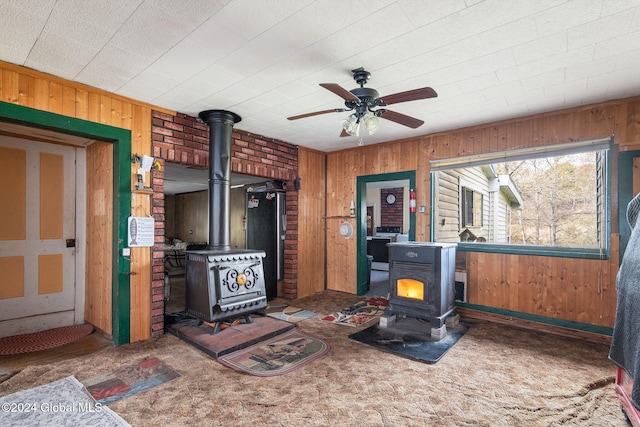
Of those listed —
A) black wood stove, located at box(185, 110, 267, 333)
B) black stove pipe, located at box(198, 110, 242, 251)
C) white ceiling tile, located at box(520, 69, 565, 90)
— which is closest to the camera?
white ceiling tile, located at box(520, 69, 565, 90)

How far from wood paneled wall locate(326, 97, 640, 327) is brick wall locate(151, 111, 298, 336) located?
4.75ft

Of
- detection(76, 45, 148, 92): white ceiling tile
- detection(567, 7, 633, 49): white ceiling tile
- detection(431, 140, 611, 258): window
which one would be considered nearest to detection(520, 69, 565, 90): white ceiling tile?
detection(567, 7, 633, 49): white ceiling tile

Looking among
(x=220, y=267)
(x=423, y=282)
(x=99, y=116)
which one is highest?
(x=99, y=116)

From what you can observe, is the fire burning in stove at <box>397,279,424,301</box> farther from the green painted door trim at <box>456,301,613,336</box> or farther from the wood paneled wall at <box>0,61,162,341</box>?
the wood paneled wall at <box>0,61,162,341</box>

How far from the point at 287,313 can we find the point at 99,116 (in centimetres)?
318

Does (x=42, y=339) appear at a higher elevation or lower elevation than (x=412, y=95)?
lower

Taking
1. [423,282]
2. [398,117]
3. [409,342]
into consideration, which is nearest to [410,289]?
[423,282]

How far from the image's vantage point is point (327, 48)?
231 centimetres

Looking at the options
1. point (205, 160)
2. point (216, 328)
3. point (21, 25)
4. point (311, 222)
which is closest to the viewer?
point (21, 25)

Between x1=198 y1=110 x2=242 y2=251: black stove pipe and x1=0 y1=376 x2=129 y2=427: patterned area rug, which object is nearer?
x1=0 y1=376 x2=129 y2=427: patterned area rug

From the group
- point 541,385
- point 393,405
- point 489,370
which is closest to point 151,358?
point 393,405

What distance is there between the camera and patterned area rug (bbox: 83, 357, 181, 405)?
2260mm

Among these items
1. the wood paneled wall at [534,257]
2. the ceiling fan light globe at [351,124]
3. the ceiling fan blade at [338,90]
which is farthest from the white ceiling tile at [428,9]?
the wood paneled wall at [534,257]

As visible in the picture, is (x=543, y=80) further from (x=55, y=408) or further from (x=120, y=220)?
(x=55, y=408)
